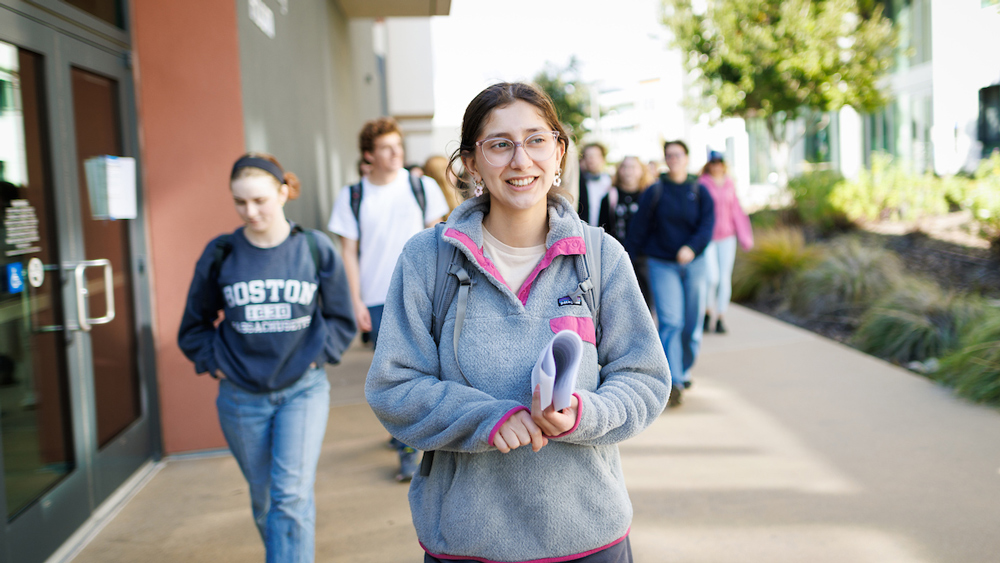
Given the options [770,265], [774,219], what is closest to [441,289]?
[770,265]

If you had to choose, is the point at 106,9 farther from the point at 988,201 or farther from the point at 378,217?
the point at 988,201

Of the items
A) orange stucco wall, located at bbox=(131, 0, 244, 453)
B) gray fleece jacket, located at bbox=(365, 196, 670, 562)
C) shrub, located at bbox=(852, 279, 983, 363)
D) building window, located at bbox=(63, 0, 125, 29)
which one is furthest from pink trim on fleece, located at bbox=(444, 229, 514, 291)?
shrub, located at bbox=(852, 279, 983, 363)

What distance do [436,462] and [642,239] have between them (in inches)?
183

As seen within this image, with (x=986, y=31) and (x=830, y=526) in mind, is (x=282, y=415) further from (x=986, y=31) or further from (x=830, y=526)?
(x=986, y=31)

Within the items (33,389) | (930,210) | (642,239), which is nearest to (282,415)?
(33,389)

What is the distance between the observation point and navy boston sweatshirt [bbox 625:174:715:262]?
6094mm

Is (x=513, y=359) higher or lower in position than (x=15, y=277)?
lower

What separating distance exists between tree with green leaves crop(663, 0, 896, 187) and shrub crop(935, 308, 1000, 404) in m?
11.0

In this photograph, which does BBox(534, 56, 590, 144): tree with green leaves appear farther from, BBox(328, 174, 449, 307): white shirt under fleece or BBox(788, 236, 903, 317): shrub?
BBox(328, 174, 449, 307): white shirt under fleece

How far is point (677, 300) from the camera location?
612 cm

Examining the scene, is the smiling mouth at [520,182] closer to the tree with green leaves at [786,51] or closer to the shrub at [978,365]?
the shrub at [978,365]

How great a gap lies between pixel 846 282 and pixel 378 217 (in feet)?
22.5

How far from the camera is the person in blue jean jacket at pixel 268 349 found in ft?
10.3

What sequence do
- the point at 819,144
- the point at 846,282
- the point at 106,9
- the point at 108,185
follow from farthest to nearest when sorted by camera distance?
the point at 819,144
the point at 846,282
the point at 106,9
the point at 108,185
